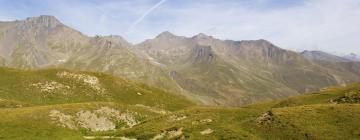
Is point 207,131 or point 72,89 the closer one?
point 207,131

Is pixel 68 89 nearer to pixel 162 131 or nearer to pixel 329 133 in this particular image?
pixel 162 131

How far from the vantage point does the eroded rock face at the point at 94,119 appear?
72625 mm

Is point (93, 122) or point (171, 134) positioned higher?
point (171, 134)

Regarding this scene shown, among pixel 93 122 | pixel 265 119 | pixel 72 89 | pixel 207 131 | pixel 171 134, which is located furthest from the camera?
pixel 72 89

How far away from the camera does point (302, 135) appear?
160 ft

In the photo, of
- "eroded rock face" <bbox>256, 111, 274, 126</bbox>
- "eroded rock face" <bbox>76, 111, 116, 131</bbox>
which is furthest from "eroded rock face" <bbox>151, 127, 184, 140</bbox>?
"eroded rock face" <bbox>76, 111, 116, 131</bbox>

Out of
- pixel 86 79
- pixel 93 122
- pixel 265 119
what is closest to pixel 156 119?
pixel 93 122

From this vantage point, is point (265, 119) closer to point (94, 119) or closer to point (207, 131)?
point (207, 131)

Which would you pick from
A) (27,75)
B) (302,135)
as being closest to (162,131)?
(302,135)

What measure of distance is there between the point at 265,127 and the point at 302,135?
6.02 metres

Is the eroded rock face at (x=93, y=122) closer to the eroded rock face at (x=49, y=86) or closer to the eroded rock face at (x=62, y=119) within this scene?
the eroded rock face at (x=62, y=119)

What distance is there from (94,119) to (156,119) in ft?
48.5

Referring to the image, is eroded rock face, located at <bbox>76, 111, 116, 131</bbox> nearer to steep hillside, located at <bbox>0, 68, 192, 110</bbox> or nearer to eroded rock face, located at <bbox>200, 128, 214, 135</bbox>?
eroded rock face, located at <bbox>200, 128, 214, 135</bbox>

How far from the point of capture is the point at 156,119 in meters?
72.1
